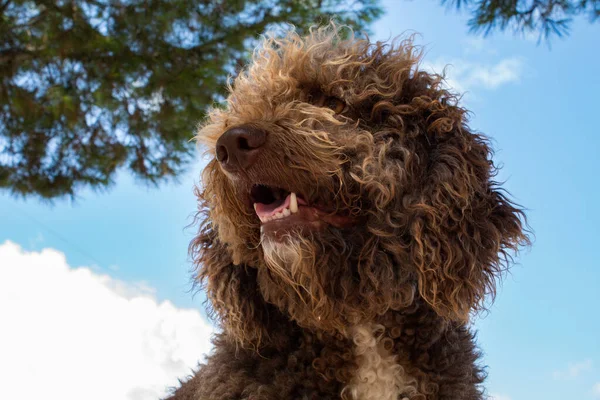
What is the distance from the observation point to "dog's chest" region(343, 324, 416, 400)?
2.24 m

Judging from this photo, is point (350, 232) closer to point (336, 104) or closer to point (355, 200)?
point (355, 200)

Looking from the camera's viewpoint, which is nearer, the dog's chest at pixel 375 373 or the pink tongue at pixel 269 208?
the pink tongue at pixel 269 208

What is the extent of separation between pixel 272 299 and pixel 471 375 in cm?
89

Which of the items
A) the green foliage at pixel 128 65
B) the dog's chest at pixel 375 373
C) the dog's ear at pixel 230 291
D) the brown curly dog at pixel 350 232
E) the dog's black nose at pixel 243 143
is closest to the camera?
the dog's black nose at pixel 243 143

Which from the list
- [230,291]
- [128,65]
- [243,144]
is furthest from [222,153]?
[128,65]

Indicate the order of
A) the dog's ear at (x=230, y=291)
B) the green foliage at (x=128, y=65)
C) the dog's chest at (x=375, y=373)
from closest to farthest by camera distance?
the dog's chest at (x=375, y=373) → the dog's ear at (x=230, y=291) → the green foliage at (x=128, y=65)

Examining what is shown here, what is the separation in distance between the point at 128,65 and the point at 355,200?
456 cm

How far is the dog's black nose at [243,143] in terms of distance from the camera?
6.54 feet

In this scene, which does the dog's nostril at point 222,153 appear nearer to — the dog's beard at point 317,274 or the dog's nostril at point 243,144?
the dog's nostril at point 243,144

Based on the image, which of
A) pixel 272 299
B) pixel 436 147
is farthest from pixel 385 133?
pixel 272 299

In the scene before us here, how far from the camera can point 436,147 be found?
2.25 m

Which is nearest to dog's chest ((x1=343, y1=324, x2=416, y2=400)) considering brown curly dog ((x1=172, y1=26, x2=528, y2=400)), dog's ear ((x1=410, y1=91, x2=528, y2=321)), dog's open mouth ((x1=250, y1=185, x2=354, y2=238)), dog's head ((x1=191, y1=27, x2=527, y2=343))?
brown curly dog ((x1=172, y1=26, x2=528, y2=400))

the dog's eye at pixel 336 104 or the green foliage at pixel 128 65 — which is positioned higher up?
the green foliage at pixel 128 65

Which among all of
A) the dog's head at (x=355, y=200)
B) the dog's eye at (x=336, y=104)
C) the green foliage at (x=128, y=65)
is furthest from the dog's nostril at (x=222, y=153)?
the green foliage at (x=128, y=65)
